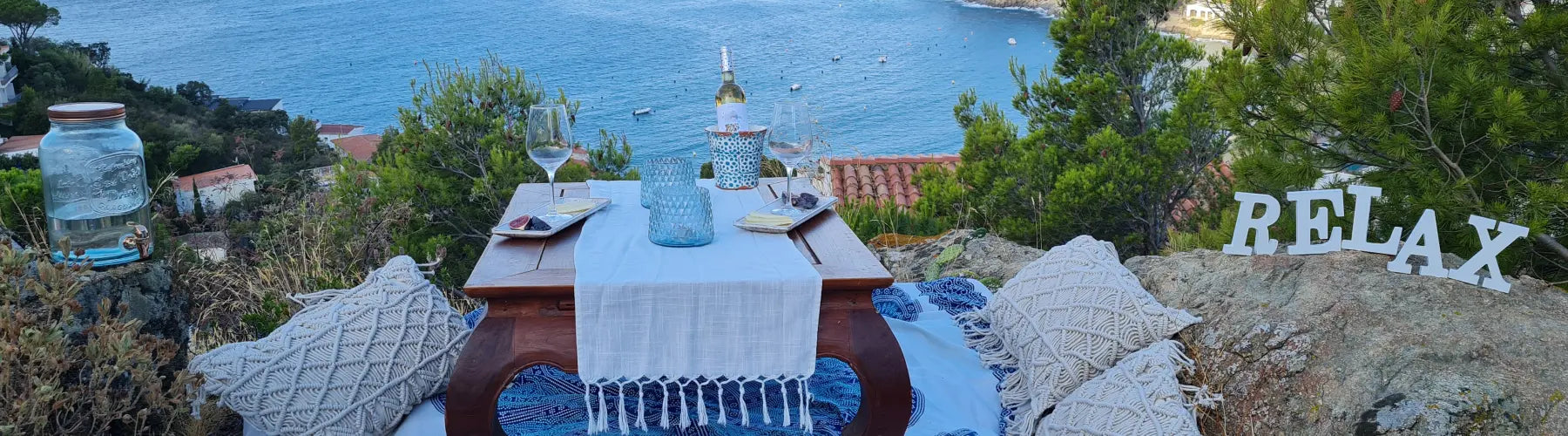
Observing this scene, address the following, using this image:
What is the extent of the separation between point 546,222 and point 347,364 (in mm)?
656

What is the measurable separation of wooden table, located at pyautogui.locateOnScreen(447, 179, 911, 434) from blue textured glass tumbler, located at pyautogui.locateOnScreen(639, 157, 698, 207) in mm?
306

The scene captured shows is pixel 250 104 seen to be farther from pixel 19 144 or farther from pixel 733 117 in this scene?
pixel 733 117

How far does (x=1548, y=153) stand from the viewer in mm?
2580

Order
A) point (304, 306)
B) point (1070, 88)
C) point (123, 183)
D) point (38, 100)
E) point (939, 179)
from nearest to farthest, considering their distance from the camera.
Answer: point (123, 183) < point (304, 306) < point (1070, 88) < point (939, 179) < point (38, 100)

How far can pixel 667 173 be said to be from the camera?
7.88 feet

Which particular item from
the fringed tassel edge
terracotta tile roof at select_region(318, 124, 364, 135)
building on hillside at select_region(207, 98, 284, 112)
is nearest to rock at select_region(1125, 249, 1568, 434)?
the fringed tassel edge

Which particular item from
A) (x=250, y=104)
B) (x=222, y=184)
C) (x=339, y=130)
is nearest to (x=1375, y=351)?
(x=222, y=184)

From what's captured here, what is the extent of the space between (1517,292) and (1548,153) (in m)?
0.43

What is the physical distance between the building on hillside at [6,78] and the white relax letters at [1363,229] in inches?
871

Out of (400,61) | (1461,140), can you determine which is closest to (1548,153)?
(1461,140)

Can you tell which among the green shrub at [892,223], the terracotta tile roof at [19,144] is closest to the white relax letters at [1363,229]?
the green shrub at [892,223]

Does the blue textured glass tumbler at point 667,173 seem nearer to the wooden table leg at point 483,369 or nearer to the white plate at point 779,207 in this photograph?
the white plate at point 779,207

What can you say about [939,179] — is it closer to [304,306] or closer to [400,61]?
[304,306]

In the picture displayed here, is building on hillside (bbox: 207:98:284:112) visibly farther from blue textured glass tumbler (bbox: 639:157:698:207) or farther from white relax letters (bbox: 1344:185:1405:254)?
white relax letters (bbox: 1344:185:1405:254)
